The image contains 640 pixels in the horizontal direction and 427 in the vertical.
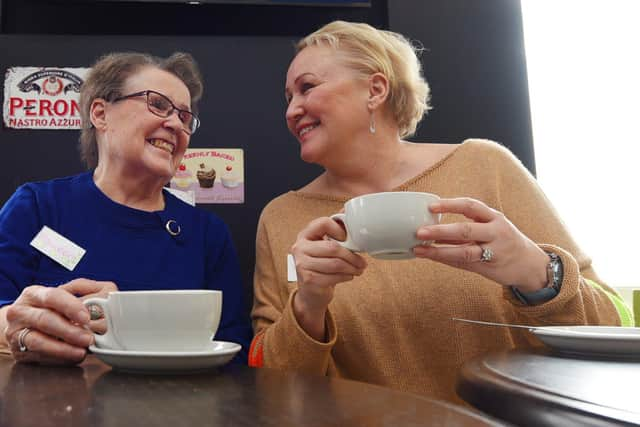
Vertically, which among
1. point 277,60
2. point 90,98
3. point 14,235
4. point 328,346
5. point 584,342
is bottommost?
point 328,346

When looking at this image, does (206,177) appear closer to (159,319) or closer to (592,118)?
(159,319)

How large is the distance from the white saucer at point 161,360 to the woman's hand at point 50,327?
100mm

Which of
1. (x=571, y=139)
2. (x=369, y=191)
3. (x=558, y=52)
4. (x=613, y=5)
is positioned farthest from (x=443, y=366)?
(x=613, y=5)

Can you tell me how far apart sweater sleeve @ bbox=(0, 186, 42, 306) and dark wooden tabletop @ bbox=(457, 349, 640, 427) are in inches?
45.1

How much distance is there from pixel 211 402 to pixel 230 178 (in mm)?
1522

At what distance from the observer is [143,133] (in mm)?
1645

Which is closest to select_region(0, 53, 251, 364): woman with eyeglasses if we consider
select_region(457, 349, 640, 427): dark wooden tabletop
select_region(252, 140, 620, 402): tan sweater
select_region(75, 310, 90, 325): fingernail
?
select_region(252, 140, 620, 402): tan sweater

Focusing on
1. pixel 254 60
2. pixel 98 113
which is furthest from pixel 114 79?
pixel 254 60

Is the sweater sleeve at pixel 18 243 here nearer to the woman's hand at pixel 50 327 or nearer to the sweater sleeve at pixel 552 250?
the woman's hand at pixel 50 327

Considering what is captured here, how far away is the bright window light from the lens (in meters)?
2.36

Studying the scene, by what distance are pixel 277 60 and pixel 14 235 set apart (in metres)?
1.12

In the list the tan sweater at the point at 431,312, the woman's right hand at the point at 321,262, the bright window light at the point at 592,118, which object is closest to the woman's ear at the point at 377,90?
the tan sweater at the point at 431,312

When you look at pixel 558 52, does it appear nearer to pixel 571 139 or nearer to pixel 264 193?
pixel 571 139

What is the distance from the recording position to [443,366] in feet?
4.36
